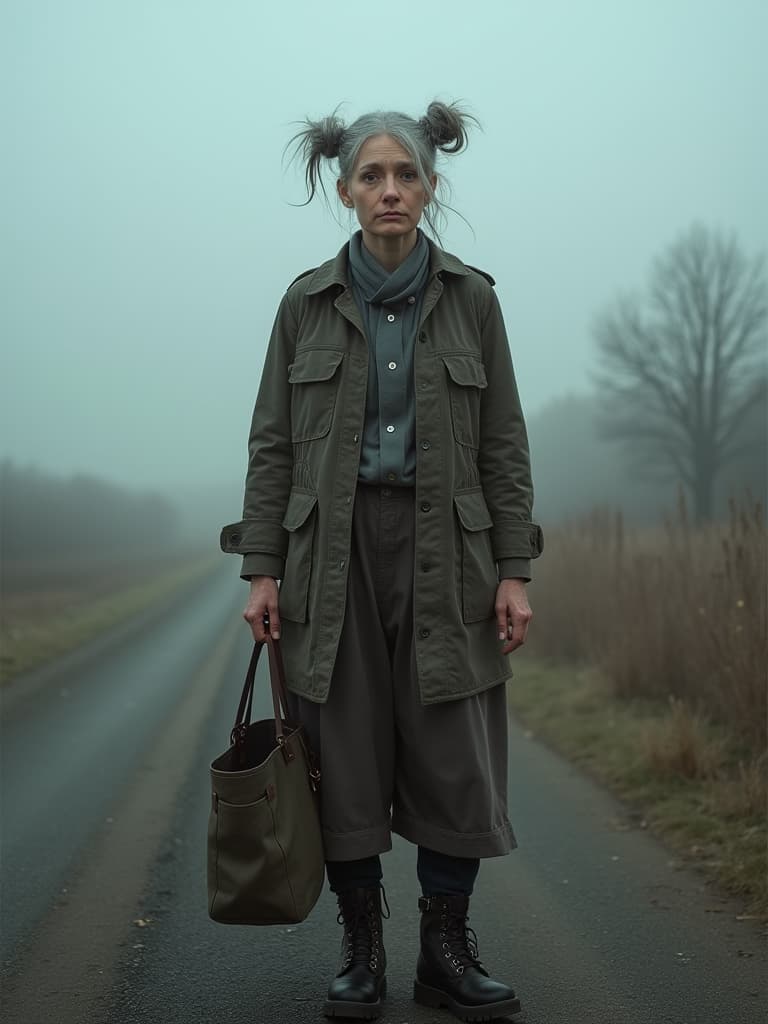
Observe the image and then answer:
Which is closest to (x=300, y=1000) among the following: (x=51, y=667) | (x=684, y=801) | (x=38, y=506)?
(x=684, y=801)

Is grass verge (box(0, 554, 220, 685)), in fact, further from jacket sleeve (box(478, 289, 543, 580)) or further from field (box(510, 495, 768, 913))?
jacket sleeve (box(478, 289, 543, 580))

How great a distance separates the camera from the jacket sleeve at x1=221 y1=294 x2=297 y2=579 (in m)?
3.20

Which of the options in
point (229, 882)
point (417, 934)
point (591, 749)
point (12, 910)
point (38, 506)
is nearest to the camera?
point (229, 882)

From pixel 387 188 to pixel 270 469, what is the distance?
806mm

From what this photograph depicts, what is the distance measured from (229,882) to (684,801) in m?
2.92

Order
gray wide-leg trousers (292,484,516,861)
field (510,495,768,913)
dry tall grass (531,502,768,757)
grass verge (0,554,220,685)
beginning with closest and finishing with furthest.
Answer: gray wide-leg trousers (292,484,516,861) → field (510,495,768,913) → dry tall grass (531,502,768,757) → grass verge (0,554,220,685)

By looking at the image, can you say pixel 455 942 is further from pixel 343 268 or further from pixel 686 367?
pixel 686 367

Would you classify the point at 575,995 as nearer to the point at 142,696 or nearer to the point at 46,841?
the point at 46,841

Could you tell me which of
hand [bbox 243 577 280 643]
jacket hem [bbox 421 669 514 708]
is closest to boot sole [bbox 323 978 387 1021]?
jacket hem [bbox 421 669 514 708]

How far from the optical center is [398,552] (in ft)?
10.2

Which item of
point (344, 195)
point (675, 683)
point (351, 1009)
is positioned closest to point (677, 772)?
point (675, 683)

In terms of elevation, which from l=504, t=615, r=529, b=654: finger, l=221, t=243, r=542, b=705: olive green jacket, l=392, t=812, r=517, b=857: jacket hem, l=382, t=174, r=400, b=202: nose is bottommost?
l=392, t=812, r=517, b=857: jacket hem

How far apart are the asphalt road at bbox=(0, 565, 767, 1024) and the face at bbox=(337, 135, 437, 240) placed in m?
2.04

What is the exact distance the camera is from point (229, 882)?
9.45ft
